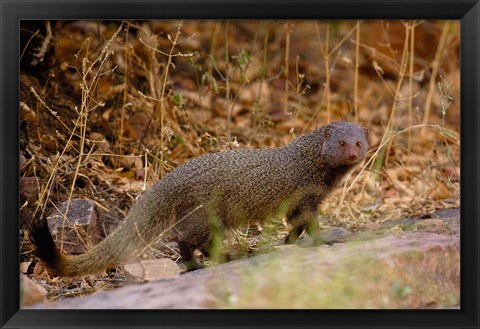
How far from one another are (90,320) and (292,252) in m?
1.08

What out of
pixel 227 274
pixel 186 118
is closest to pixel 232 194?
pixel 227 274

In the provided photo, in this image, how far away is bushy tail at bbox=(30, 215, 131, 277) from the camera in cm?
332

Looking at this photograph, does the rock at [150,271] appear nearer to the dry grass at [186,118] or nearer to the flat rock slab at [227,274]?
the flat rock slab at [227,274]

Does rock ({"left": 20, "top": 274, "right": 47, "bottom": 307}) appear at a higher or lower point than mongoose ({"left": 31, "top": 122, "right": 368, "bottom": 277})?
lower

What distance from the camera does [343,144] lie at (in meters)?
3.98

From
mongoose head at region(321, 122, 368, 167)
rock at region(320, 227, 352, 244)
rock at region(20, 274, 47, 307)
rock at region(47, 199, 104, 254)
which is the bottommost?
rock at region(20, 274, 47, 307)

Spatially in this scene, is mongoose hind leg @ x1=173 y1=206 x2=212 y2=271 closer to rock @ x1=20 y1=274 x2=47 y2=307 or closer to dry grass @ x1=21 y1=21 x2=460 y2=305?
dry grass @ x1=21 y1=21 x2=460 y2=305

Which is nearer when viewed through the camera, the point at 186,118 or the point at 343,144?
the point at 343,144

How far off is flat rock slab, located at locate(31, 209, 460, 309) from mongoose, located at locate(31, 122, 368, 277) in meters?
0.31

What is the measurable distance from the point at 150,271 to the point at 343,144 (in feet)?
3.88

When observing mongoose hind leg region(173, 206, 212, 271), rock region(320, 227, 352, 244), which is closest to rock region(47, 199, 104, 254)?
mongoose hind leg region(173, 206, 212, 271)

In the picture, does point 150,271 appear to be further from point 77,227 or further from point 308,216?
point 308,216
